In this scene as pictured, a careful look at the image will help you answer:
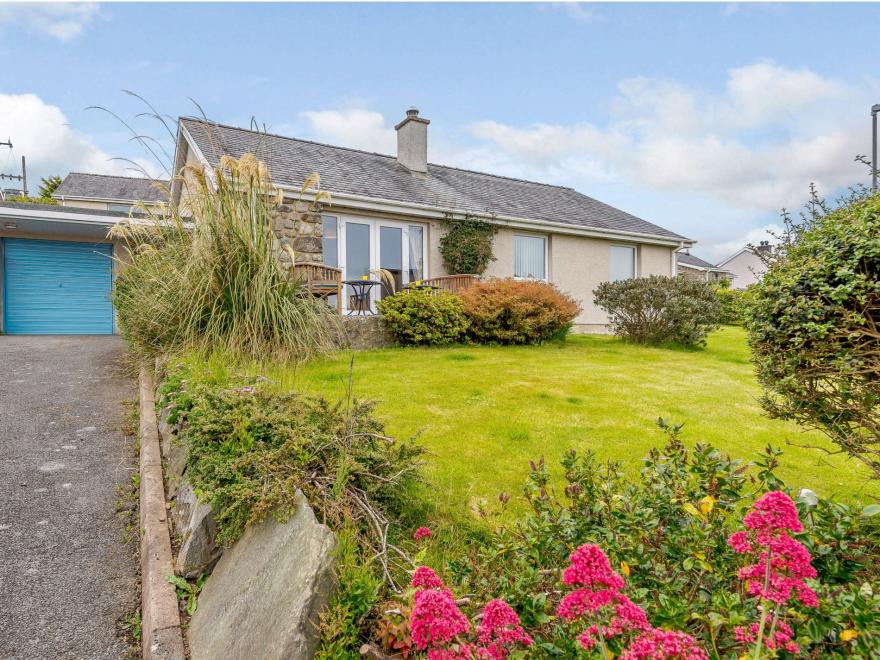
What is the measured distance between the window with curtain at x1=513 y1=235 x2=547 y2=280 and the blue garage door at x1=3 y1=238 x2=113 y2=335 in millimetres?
10587

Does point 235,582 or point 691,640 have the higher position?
point 691,640

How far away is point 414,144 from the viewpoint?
14031mm

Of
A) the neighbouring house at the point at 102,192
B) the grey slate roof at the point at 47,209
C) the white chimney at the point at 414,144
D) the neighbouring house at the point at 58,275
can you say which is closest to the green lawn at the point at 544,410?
the white chimney at the point at 414,144

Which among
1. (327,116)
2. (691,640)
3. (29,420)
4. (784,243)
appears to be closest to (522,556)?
(691,640)

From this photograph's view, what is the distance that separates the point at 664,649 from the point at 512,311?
8098 millimetres

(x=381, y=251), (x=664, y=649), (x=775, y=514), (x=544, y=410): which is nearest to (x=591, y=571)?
(x=664, y=649)

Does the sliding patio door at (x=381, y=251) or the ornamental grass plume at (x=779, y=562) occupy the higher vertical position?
the sliding patio door at (x=381, y=251)

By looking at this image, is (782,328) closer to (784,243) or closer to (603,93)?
(784,243)

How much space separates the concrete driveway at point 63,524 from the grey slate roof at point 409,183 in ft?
20.0

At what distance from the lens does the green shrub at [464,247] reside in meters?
11.8

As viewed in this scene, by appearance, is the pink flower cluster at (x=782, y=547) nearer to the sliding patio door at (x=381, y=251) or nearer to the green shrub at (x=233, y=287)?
the green shrub at (x=233, y=287)

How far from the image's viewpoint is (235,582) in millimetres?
1887

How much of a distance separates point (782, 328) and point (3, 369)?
27.7 ft

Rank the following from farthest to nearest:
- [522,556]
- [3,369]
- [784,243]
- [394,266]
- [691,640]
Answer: [394,266], [3,369], [784,243], [522,556], [691,640]
